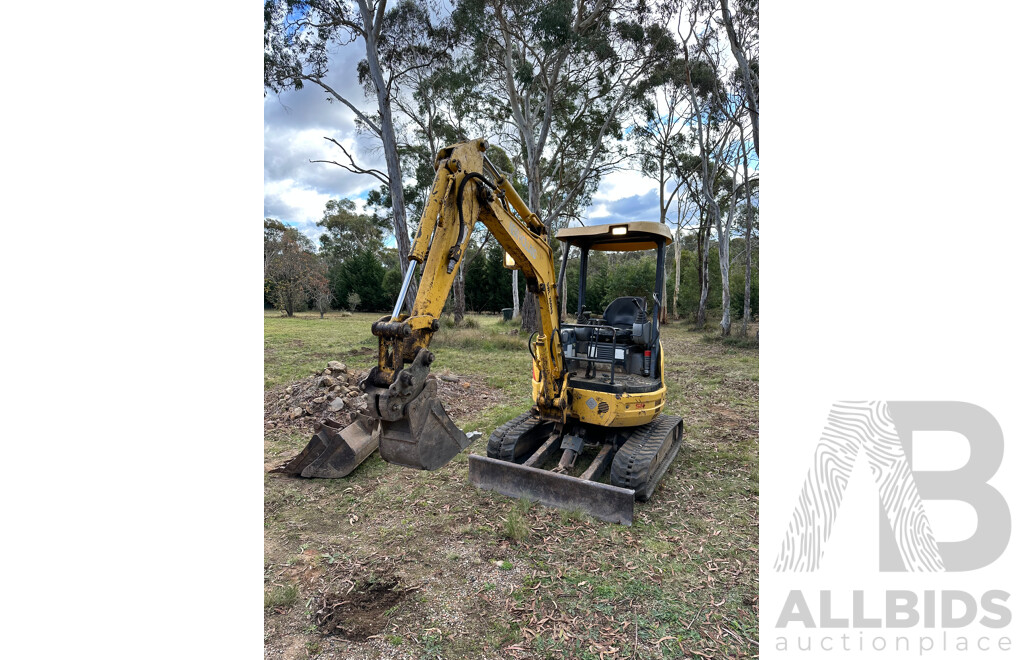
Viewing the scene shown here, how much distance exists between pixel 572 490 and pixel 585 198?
1836 cm

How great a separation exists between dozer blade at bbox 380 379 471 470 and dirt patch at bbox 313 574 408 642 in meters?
0.79

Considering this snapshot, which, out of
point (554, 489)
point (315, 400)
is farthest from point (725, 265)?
point (554, 489)

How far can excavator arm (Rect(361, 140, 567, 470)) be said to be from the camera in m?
2.65

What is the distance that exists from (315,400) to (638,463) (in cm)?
468

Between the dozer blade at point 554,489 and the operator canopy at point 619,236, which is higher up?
the operator canopy at point 619,236

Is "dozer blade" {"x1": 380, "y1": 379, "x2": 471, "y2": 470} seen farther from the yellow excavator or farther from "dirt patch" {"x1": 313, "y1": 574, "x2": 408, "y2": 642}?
"dirt patch" {"x1": 313, "y1": 574, "x2": 408, "y2": 642}

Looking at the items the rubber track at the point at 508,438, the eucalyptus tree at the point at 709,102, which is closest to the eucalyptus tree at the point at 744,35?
the eucalyptus tree at the point at 709,102

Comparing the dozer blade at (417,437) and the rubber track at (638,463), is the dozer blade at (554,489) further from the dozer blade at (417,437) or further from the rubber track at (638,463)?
the dozer blade at (417,437)

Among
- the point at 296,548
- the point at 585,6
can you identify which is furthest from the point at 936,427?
the point at 585,6

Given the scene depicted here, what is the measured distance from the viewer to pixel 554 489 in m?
3.71

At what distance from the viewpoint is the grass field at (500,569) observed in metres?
2.40

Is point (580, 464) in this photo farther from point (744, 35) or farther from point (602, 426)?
point (744, 35)

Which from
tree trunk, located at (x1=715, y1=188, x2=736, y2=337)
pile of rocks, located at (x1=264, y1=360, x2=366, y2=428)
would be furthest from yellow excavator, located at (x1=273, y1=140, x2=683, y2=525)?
tree trunk, located at (x1=715, y1=188, x2=736, y2=337)

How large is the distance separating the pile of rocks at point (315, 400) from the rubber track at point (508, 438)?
213cm
